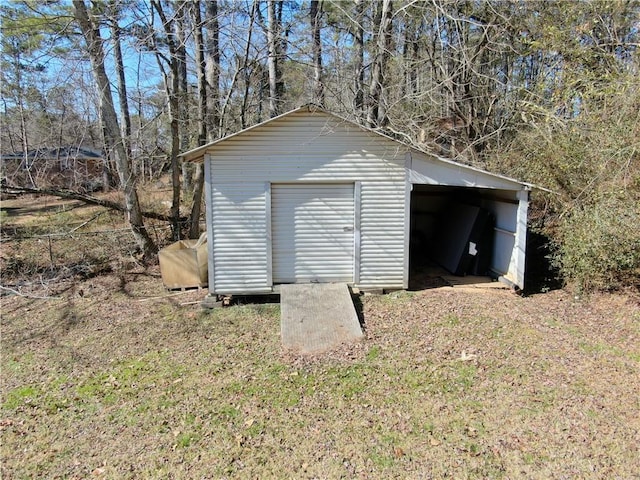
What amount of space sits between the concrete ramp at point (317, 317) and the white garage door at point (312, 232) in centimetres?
25

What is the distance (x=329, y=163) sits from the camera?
6.65 metres

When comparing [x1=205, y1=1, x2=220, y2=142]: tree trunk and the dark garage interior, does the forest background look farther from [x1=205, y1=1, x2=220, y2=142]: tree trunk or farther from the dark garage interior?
the dark garage interior

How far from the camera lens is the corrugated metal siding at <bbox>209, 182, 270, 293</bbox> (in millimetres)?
6629

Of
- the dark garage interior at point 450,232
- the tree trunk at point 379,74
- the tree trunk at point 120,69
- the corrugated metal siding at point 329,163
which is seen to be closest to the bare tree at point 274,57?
the tree trunk at point 379,74

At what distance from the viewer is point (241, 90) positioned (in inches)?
459

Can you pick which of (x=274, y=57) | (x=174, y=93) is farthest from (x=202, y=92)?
(x=274, y=57)

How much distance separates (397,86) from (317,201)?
3.96 m

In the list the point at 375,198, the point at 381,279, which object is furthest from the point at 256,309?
the point at 375,198

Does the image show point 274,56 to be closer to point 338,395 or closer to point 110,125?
point 110,125

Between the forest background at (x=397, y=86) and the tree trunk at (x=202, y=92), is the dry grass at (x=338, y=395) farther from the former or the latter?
the tree trunk at (x=202, y=92)

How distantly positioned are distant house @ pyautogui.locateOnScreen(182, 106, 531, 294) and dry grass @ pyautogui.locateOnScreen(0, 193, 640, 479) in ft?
2.64

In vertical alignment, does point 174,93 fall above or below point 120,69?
below

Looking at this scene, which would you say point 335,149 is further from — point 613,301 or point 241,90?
point 241,90

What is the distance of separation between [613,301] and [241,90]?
10.0 m
